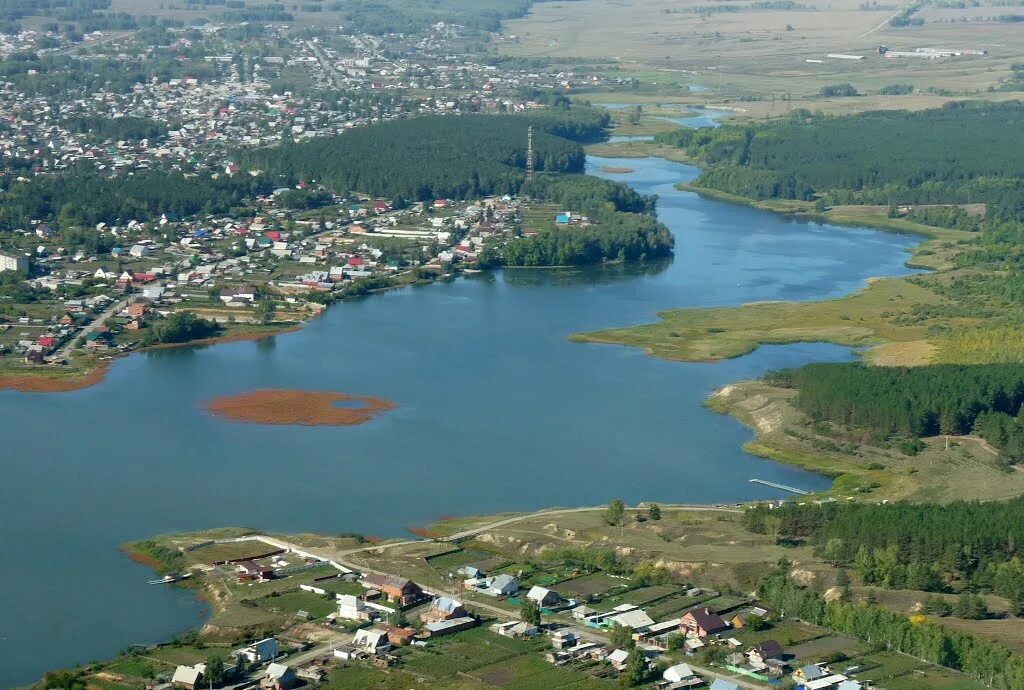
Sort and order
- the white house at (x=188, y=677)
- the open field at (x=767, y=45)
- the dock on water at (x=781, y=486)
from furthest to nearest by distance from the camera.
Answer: the open field at (x=767, y=45), the dock on water at (x=781, y=486), the white house at (x=188, y=677)

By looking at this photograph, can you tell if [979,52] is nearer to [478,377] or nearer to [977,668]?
[478,377]

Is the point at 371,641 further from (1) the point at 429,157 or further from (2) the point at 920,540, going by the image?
(1) the point at 429,157

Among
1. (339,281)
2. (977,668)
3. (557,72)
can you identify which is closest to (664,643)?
(977,668)

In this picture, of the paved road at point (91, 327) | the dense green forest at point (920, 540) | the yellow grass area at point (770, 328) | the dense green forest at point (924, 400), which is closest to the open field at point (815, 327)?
the yellow grass area at point (770, 328)

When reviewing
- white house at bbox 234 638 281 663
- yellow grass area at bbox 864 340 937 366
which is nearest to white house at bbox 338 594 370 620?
white house at bbox 234 638 281 663

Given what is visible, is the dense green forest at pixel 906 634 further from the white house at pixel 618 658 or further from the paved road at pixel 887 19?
the paved road at pixel 887 19

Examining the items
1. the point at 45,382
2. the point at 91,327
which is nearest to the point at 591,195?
the point at 91,327
